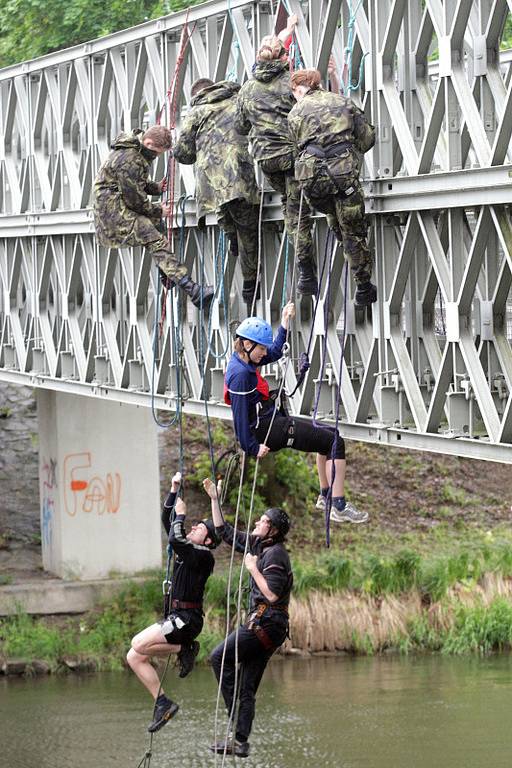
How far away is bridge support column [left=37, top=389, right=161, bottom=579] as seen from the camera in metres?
24.4

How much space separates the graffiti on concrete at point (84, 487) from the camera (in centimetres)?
2444

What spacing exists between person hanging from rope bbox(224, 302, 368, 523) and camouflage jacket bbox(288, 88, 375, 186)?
1.05 meters

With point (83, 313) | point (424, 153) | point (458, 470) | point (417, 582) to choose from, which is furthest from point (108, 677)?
point (424, 153)

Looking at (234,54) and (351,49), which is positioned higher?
(234,54)

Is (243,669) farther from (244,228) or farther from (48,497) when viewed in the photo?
(48,497)

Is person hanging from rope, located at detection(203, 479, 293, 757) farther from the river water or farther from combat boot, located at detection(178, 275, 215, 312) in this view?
the river water

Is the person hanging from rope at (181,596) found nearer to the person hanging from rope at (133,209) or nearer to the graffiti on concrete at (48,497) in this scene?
the person hanging from rope at (133,209)

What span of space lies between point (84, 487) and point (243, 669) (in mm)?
11873

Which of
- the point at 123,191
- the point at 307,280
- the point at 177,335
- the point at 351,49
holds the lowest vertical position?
the point at 177,335

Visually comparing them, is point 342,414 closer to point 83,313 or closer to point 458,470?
point 83,313

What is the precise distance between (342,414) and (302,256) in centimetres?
137

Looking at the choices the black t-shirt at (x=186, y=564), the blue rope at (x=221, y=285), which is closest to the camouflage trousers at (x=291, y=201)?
the blue rope at (x=221, y=285)

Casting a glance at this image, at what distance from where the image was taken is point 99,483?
24.5 meters

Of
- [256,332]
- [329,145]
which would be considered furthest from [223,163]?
[256,332]
